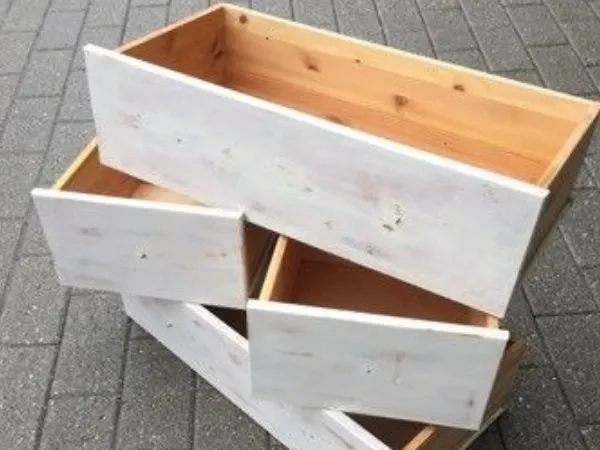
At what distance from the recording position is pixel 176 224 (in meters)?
1.24

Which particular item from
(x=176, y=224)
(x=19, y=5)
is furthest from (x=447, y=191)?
(x=19, y=5)

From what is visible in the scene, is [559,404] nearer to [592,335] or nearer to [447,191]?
[592,335]

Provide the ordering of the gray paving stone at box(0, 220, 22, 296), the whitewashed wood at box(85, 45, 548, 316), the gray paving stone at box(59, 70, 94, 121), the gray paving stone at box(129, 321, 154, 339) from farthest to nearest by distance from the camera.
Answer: the gray paving stone at box(59, 70, 94, 121), the gray paving stone at box(0, 220, 22, 296), the gray paving stone at box(129, 321, 154, 339), the whitewashed wood at box(85, 45, 548, 316)

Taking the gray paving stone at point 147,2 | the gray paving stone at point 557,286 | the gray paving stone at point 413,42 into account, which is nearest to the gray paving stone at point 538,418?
the gray paving stone at point 557,286

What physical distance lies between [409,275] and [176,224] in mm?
365

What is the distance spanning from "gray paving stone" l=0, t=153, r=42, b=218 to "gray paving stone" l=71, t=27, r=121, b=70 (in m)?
0.45

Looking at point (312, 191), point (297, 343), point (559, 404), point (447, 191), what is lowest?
point (559, 404)

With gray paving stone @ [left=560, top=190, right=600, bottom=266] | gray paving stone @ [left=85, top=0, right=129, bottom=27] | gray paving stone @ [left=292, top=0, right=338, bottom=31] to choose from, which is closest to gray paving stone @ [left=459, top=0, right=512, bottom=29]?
gray paving stone @ [left=292, top=0, right=338, bottom=31]

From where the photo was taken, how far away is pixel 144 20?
251cm

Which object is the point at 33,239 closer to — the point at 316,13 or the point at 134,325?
the point at 134,325

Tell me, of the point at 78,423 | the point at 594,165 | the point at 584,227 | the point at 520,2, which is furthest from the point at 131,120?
the point at 520,2

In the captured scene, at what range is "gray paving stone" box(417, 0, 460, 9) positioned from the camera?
2.55m

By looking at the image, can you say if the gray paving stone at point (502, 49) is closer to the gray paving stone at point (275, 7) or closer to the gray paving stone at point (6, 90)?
the gray paving stone at point (275, 7)

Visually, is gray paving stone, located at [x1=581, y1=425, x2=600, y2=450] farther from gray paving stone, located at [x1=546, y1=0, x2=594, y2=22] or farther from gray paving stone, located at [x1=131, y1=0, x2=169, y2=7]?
gray paving stone, located at [x1=131, y1=0, x2=169, y2=7]
